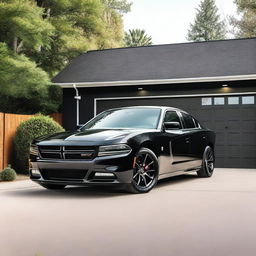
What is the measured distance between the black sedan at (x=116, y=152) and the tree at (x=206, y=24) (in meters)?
57.8

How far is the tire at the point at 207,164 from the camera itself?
12448 millimetres

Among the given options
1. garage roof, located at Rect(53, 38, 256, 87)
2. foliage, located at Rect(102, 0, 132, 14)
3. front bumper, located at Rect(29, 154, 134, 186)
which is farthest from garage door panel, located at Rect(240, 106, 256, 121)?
foliage, located at Rect(102, 0, 132, 14)

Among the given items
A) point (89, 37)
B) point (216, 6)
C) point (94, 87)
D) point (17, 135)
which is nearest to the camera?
point (17, 135)

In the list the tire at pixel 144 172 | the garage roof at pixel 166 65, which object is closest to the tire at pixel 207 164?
the tire at pixel 144 172

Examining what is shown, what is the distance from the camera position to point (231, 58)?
18.9 meters

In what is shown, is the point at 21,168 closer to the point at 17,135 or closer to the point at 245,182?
the point at 17,135

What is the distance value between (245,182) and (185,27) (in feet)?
198

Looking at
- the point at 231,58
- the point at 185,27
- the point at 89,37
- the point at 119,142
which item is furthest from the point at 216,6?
the point at 119,142

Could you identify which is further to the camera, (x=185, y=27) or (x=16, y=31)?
(x=185, y=27)

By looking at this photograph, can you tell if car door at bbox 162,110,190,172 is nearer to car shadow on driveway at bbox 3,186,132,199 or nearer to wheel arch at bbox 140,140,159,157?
wheel arch at bbox 140,140,159,157

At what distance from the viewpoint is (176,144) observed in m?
10.7

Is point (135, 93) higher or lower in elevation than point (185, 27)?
lower

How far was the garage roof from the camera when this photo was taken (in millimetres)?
17812

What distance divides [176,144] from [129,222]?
4.38 metres
